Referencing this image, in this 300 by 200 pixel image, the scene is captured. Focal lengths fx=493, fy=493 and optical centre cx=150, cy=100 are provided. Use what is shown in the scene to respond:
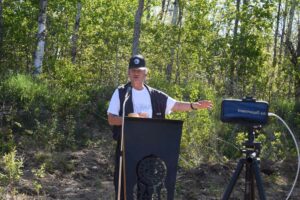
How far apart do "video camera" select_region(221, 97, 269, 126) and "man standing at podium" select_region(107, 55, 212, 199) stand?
713 mm

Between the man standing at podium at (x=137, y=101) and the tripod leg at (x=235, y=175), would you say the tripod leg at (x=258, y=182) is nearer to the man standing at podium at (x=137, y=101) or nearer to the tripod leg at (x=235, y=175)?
the tripod leg at (x=235, y=175)

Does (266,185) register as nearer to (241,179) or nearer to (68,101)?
(241,179)

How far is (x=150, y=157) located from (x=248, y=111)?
2.61 feet

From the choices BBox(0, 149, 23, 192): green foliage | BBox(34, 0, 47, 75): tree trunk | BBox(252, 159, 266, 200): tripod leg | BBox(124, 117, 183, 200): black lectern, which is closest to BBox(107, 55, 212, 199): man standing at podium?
BBox(124, 117, 183, 200): black lectern

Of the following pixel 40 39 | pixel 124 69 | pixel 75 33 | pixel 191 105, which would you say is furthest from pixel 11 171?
pixel 124 69

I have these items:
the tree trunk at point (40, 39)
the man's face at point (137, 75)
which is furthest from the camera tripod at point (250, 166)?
the tree trunk at point (40, 39)

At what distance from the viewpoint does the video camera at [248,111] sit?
338 centimetres

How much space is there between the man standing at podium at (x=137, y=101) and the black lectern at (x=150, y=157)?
31 centimetres

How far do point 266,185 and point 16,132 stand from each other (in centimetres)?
404

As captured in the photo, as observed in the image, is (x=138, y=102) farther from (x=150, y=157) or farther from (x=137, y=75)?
(x=150, y=157)

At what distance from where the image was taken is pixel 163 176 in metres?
3.62

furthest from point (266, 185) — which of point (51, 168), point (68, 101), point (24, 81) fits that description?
point (24, 81)

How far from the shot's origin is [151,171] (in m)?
3.57

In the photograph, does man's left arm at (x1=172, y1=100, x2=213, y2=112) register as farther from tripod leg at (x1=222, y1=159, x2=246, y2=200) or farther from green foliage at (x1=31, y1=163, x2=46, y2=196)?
green foliage at (x1=31, y1=163, x2=46, y2=196)
